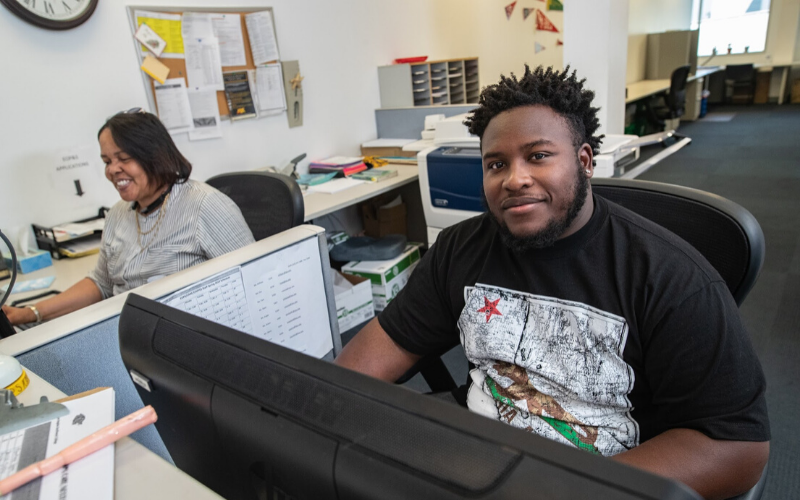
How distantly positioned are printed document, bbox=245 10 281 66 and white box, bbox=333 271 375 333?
1.26 metres

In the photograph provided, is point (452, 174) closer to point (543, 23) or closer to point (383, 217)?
point (383, 217)

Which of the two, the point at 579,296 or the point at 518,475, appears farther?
the point at 579,296

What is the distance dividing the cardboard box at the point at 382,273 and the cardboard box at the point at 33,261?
1326 mm

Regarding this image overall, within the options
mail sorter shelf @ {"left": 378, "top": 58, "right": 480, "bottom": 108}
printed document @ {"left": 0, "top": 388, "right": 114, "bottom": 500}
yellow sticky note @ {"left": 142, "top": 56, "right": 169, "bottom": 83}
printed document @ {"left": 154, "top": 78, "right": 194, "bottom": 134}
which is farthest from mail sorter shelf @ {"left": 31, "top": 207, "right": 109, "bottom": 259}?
mail sorter shelf @ {"left": 378, "top": 58, "right": 480, "bottom": 108}

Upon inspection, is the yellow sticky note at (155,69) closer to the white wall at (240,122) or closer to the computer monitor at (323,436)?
the white wall at (240,122)

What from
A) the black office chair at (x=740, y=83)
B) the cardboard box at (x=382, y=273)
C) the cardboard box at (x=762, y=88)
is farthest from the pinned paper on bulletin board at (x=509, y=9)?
the cardboard box at (x=762, y=88)

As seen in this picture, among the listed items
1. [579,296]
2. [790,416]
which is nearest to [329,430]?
[579,296]

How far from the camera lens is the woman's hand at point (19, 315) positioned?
1481mm

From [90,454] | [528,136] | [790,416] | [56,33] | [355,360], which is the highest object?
[56,33]

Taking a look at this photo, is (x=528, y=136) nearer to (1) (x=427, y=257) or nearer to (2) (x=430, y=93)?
(1) (x=427, y=257)

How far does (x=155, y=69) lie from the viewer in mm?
2373

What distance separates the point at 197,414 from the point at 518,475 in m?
0.31

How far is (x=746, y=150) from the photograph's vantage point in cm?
584

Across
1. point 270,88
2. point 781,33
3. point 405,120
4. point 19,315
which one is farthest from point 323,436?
point 781,33
